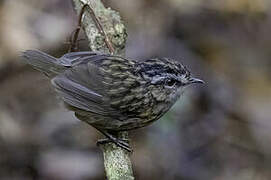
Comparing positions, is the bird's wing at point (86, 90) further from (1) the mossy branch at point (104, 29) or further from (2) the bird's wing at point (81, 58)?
(1) the mossy branch at point (104, 29)

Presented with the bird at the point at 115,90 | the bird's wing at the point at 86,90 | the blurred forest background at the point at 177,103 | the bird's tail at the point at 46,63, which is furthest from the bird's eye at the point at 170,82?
the blurred forest background at the point at 177,103

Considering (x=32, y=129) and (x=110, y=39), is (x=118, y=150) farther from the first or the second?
(x=32, y=129)

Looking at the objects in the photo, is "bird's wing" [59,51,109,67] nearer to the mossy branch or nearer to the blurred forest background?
the mossy branch

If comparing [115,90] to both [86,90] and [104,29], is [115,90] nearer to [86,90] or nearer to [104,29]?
[86,90]

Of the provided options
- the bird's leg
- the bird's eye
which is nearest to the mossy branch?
the bird's leg

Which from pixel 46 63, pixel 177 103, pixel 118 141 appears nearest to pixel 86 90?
pixel 46 63
